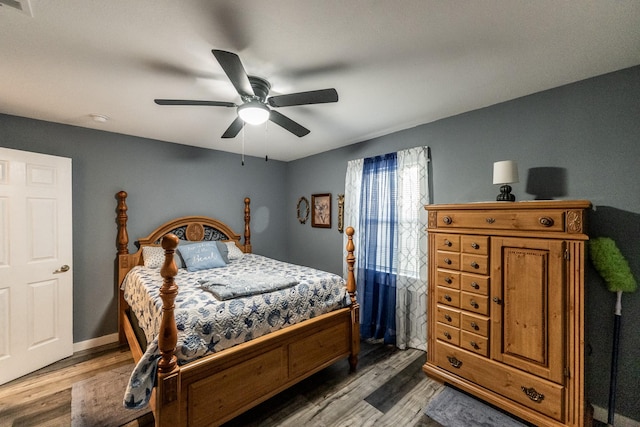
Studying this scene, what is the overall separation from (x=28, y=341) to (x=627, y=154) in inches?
203

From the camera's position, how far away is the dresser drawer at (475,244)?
6.79 feet

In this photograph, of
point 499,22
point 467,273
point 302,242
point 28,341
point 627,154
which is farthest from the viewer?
point 302,242

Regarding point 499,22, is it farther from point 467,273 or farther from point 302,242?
point 302,242

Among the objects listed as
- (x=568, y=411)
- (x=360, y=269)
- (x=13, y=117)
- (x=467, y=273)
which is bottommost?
(x=568, y=411)

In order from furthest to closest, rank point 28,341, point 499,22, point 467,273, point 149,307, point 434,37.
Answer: point 28,341 < point 467,273 < point 149,307 < point 434,37 < point 499,22

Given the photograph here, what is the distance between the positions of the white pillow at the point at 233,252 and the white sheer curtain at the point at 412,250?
85.4 inches

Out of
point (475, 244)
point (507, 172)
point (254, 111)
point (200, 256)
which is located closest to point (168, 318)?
Result: point (254, 111)

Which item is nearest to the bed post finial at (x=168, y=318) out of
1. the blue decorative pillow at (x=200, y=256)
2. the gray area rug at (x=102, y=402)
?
the gray area rug at (x=102, y=402)

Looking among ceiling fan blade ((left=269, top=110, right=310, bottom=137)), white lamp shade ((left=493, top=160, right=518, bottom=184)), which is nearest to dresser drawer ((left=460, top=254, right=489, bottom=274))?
white lamp shade ((left=493, top=160, right=518, bottom=184))

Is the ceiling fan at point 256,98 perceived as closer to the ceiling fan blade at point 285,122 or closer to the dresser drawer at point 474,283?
the ceiling fan blade at point 285,122

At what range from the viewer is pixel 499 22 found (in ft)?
4.59

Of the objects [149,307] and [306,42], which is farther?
[149,307]

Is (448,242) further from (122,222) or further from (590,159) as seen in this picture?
(122,222)

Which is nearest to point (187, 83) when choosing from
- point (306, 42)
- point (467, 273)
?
point (306, 42)
